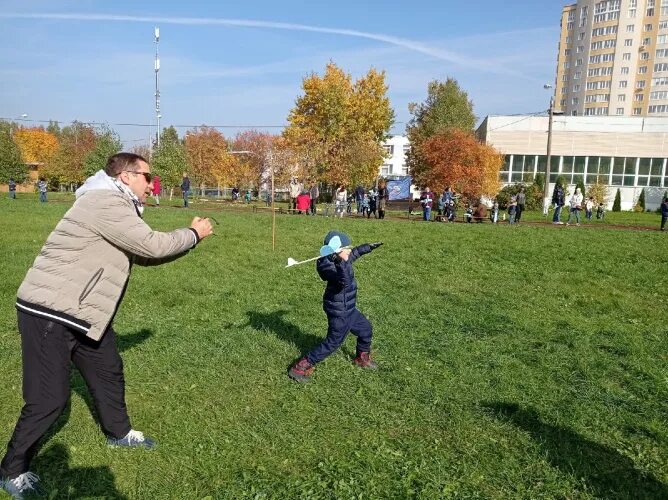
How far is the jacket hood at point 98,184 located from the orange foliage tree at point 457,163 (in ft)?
102

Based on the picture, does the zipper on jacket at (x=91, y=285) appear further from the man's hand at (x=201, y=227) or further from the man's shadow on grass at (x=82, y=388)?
the man's shadow on grass at (x=82, y=388)

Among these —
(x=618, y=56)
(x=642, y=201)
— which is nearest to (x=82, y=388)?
(x=642, y=201)

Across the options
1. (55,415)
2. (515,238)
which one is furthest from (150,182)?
(515,238)

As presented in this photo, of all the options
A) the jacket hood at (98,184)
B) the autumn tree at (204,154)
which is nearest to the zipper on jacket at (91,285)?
the jacket hood at (98,184)

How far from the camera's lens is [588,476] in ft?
11.7

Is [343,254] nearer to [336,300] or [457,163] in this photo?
[336,300]

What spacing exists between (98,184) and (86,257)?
1.57 feet

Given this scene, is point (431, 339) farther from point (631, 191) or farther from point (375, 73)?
point (631, 191)

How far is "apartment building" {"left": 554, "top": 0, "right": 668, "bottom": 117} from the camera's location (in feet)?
264

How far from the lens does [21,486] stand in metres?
3.23

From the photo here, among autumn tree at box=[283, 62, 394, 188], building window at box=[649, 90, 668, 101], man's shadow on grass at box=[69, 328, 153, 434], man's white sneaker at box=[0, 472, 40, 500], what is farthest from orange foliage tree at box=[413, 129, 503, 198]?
building window at box=[649, 90, 668, 101]

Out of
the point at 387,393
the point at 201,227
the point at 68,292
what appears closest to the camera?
the point at 68,292

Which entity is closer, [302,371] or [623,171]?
[302,371]

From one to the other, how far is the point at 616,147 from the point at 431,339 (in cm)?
5244
